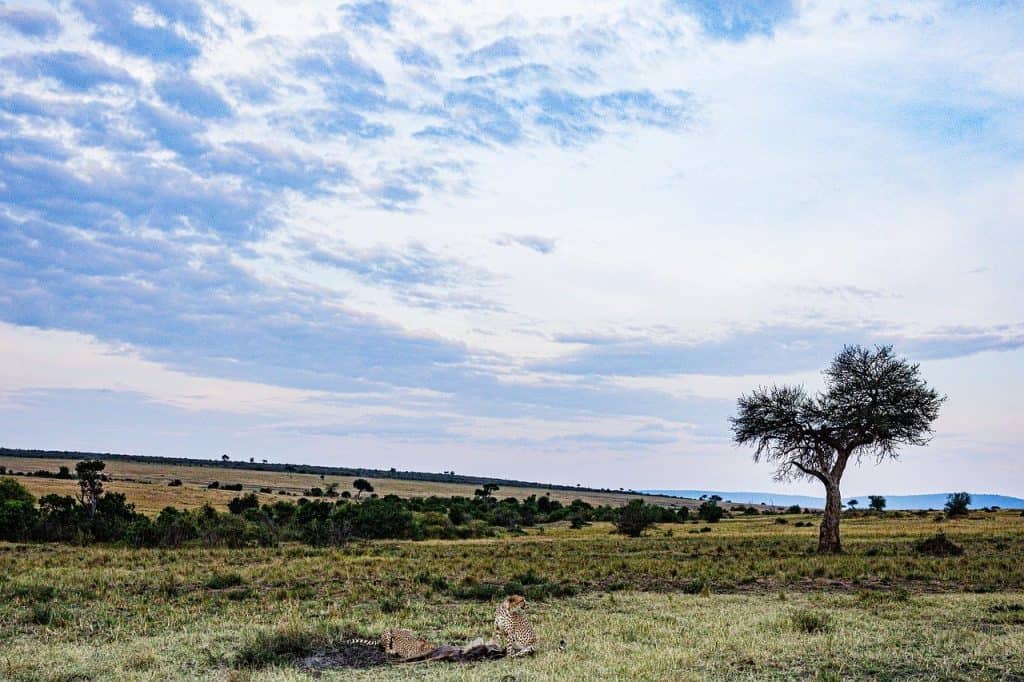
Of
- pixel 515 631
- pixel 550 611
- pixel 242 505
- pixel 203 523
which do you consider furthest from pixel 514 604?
pixel 242 505

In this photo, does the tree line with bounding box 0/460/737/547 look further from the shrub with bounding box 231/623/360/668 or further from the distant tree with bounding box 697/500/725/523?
the shrub with bounding box 231/623/360/668

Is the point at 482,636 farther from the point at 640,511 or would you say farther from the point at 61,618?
the point at 640,511

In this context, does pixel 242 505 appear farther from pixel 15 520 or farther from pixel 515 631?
pixel 515 631

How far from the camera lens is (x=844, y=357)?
32375mm

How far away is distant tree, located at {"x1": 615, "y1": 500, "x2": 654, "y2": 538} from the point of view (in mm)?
47969

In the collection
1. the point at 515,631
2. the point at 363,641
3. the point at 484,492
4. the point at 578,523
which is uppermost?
the point at 515,631

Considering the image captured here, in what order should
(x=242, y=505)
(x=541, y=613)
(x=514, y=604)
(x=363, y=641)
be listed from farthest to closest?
1. (x=242, y=505)
2. (x=541, y=613)
3. (x=363, y=641)
4. (x=514, y=604)

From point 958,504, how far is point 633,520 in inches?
1614

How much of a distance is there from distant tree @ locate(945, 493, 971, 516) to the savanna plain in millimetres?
47489

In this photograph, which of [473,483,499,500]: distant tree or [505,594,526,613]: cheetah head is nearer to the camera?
[505,594,526,613]: cheetah head

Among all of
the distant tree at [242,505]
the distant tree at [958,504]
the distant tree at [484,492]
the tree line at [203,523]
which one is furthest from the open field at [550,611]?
the distant tree at [484,492]

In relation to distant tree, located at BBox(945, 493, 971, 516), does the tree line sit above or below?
below

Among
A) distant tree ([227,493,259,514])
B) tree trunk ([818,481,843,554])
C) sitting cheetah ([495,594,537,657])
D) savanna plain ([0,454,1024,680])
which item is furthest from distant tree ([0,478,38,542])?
tree trunk ([818,481,843,554])

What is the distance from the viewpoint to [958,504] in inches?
2889
